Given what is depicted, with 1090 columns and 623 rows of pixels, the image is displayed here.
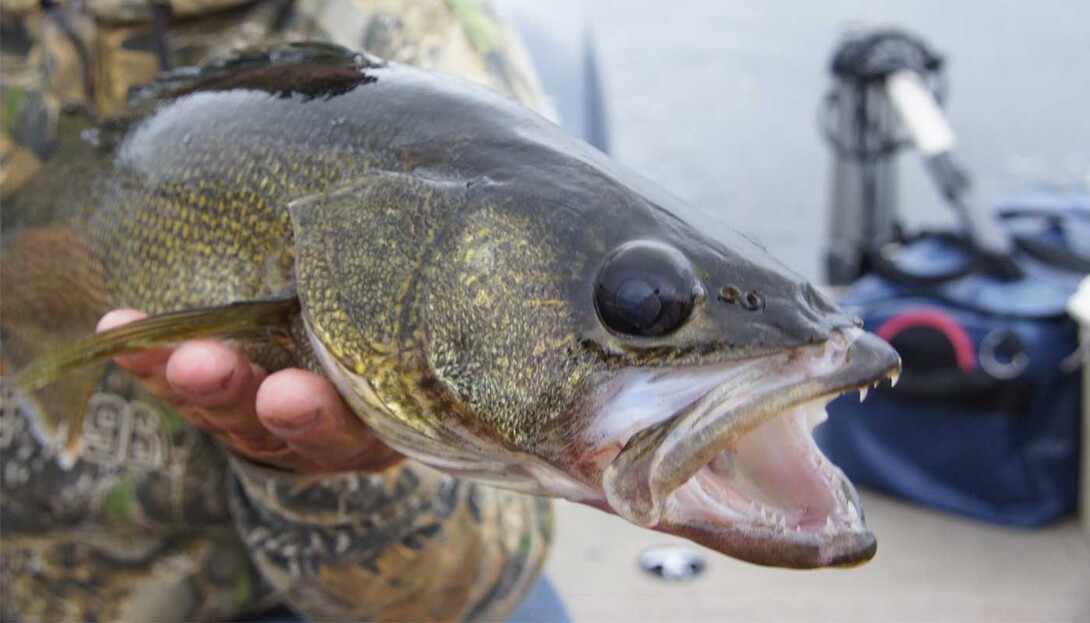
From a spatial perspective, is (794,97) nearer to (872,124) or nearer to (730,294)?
(872,124)

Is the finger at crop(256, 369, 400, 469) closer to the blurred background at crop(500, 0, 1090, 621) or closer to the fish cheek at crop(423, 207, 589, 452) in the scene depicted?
the fish cheek at crop(423, 207, 589, 452)

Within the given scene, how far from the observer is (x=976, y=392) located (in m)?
3.15

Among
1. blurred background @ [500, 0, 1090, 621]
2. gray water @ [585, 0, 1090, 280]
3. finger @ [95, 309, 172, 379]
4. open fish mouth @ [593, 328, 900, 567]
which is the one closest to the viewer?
open fish mouth @ [593, 328, 900, 567]

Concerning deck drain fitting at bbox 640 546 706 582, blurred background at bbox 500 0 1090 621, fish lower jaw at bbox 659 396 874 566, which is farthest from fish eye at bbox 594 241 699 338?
deck drain fitting at bbox 640 546 706 582

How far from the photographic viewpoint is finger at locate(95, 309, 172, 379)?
1.28m

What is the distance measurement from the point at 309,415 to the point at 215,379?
0.11 m

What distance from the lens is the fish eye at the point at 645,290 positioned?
39.0 inches

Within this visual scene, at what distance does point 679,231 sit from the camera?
3.45ft

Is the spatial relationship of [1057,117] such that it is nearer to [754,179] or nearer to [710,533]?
[754,179]

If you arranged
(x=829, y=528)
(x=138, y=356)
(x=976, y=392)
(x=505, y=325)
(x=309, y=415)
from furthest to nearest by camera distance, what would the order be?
(x=976, y=392)
(x=138, y=356)
(x=309, y=415)
(x=505, y=325)
(x=829, y=528)

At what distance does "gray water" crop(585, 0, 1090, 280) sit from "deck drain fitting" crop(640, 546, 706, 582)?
2513mm

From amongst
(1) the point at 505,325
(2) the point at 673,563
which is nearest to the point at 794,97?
(2) the point at 673,563

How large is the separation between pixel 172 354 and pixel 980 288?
2603 millimetres

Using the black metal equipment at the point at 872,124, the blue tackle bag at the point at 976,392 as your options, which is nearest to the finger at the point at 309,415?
the blue tackle bag at the point at 976,392
